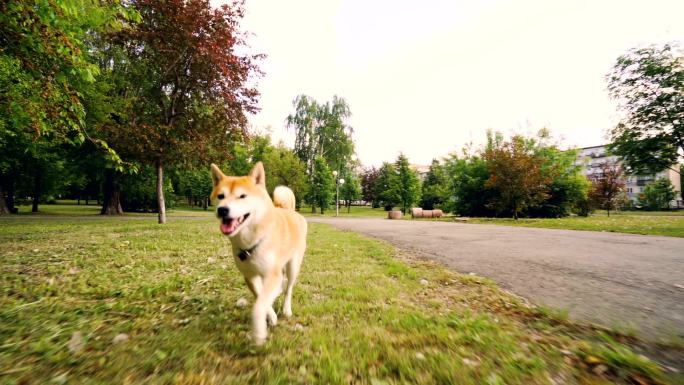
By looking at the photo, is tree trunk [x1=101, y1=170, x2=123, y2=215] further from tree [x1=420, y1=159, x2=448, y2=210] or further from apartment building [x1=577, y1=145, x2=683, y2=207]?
apartment building [x1=577, y1=145, x2=683, y2=207]

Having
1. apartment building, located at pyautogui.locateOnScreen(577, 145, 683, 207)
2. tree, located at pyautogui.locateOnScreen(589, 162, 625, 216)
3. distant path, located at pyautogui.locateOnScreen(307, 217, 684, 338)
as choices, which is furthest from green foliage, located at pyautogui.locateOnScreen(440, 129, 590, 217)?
apartment building, located at pyautogui.locateOnScreen(577, 145, 683, 207)

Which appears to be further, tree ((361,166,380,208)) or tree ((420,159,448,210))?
tree ((361,166,380,208))

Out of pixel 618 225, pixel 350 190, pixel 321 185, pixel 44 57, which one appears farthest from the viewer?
pixel 350 190

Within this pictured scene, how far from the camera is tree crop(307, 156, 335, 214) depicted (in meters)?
40.0

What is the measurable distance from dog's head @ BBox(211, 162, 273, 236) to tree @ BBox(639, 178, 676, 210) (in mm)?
85013

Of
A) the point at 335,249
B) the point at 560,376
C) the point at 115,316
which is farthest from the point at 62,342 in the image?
the point at 335,249

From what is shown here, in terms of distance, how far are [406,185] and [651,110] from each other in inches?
1142

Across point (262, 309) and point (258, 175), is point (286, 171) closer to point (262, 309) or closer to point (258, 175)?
point (258, 175)

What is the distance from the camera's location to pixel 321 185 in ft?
134

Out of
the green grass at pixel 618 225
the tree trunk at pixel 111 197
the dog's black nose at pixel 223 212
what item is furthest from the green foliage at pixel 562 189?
the tree trunk at pixel 111 197

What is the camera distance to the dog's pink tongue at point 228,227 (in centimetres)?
249

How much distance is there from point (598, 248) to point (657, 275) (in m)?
3.19

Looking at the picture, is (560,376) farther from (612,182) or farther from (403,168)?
(612,182)

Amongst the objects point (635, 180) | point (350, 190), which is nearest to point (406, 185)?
point (350, 190)
